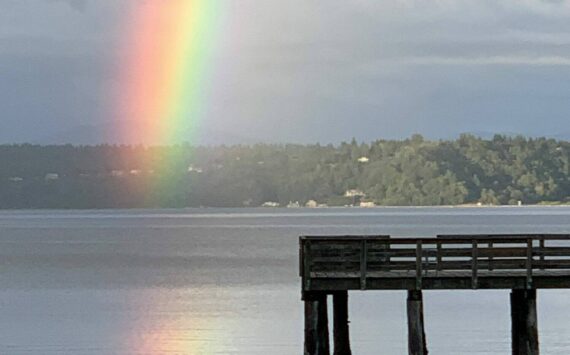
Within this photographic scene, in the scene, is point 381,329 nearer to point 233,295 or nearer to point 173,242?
point 233,295

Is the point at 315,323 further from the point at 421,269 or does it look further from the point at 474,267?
the point at 474,267

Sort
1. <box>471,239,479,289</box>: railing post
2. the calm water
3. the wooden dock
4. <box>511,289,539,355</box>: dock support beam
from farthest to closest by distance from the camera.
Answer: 1. the calm water
2. <box>511,289,539,355</box>: dock support beam
3. <box>471,239,479,289</box>: railing post
4. the wooden dock

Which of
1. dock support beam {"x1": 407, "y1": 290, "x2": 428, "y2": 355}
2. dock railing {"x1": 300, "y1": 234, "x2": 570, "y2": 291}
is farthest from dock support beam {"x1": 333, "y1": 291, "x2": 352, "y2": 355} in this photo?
dock railing {"x1": 300, "y1": 234, "x2": 570, "y2": 291}

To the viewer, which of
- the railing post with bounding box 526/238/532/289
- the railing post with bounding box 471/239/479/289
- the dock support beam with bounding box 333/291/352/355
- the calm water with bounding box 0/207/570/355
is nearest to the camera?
the railing post with bounding box 471/239/479/289

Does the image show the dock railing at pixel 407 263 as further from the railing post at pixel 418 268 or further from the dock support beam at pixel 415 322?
the dock support beam at pixel 415 322

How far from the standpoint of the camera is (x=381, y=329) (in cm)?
6059

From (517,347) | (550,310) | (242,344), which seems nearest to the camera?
(517,347)

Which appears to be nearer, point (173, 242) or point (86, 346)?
point (86, 346)

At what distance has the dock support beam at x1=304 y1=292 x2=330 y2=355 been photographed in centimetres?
3597

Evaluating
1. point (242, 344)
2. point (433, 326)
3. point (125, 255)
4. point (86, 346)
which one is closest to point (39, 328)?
point (86, 346)

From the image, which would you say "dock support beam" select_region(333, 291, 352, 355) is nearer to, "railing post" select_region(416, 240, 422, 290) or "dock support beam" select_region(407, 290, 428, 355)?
"dock support beam" select_region(407, 290, 428, 355)

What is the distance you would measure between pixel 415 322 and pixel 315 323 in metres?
2.82

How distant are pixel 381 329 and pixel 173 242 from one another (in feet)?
443

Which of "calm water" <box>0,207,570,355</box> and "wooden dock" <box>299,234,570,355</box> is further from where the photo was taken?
"calm water" <box>0,207,570,355</box>
